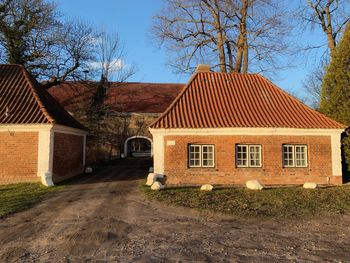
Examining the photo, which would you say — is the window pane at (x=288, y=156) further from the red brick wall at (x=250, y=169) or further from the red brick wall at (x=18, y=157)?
the red brick wall at (x=18, y=157)

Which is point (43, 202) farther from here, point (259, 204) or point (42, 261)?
point (259, 204)

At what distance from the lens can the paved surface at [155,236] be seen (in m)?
6.29

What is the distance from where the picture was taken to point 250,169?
50.9 ft

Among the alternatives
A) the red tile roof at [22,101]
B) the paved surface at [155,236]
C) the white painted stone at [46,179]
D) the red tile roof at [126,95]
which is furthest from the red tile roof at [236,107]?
the red tile roof at [126,95]

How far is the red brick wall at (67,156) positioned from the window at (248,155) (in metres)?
8.40

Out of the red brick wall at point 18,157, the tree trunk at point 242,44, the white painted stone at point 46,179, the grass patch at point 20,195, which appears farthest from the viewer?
the tree trunk at point 242,44

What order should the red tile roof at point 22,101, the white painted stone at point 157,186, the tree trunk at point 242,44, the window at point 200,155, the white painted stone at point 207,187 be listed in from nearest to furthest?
the white painted stone at point 157,186
the white painted stone at point 207,187
the window at point 200,155
the red tile roof at point 22,101
the tree trunk at point 242,44

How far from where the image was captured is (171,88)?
36875mm

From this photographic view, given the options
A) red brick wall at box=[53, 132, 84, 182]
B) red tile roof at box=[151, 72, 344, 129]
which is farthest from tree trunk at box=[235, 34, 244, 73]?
red brick wall at box=[53, 132, 84, 182]

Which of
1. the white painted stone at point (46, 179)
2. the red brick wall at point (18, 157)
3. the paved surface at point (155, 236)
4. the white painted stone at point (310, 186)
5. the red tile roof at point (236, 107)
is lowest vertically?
the paved surface at point (155, 236)

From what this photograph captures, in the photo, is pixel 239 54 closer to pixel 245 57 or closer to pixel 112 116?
pixel 245 57

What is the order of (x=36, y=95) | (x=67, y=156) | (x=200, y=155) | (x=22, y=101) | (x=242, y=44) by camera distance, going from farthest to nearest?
(x=242, y=44) → (x=67, y=156) → (x=36, y=95) → (x=22, y=101) → (x=200, y=155)

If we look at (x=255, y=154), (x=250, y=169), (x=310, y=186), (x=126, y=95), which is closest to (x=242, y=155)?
(x=255, y=154)

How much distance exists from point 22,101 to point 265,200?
40.0 ft
